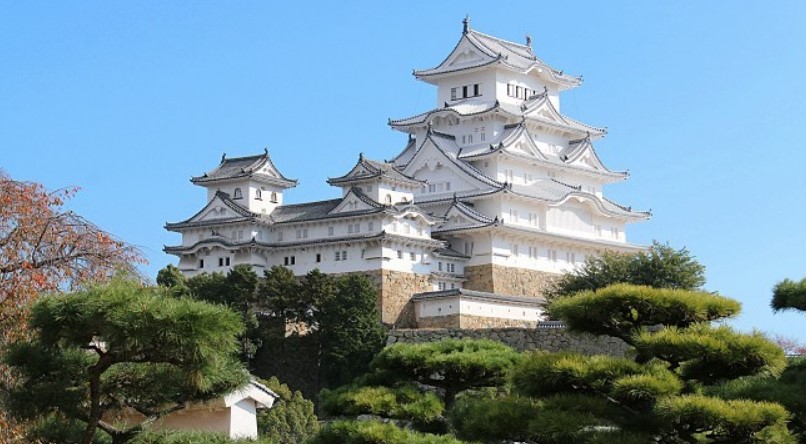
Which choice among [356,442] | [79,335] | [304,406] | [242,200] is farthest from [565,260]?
[79,335]

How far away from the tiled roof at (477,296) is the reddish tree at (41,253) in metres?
32.3

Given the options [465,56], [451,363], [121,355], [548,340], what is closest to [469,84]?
[465,56]

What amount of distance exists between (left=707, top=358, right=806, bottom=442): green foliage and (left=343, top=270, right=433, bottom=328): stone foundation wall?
31.8 m

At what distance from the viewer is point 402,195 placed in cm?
5209

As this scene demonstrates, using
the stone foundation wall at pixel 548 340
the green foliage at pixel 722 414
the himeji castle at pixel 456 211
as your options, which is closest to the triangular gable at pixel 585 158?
the himeji castle at pixel 456 211

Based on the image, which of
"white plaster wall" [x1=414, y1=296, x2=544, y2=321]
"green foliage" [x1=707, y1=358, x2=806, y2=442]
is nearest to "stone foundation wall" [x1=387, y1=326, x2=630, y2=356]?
"white plaster wall" [x1=414, y1=296, x2=544, y2=321]

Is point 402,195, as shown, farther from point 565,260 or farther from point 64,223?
point 64,223

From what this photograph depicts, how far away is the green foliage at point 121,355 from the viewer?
12398 millimetres

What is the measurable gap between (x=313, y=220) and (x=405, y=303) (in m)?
4.66

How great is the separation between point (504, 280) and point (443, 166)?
5983 mm

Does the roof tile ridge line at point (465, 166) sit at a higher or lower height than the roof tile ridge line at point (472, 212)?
higher

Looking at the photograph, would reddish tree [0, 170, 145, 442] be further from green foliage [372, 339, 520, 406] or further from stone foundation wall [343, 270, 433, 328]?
stone foundation wall [343, 270, 433, 328]

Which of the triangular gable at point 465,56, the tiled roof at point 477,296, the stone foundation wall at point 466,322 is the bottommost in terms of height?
the stone foundation wall at point 466,322

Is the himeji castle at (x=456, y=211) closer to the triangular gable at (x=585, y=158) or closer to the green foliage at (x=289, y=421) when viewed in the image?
the triangular gable at (x=585, y=158)
